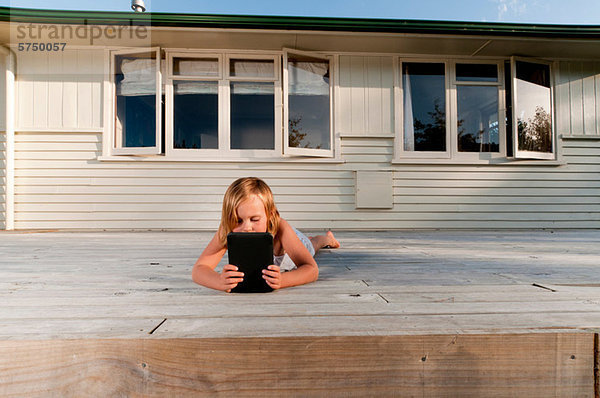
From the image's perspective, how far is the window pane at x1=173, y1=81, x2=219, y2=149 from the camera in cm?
471

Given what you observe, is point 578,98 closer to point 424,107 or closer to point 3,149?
point 424,107

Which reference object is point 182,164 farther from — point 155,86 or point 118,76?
point 118,76

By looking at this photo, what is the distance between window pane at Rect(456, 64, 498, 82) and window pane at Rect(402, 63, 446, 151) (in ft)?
0.88

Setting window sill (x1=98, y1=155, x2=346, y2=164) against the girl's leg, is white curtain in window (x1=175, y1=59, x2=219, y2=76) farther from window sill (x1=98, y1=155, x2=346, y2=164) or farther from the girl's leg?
the girl's leg

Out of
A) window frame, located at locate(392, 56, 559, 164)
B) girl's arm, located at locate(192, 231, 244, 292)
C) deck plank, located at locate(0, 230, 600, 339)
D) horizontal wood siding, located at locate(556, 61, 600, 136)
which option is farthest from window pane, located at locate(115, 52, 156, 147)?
horizontal wood siding, located at locate(556, 61, 600, 136)

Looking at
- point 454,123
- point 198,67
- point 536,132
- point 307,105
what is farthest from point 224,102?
point 536,132

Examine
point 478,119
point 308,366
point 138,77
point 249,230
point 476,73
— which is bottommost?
point 308,366

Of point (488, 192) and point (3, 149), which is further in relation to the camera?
point (488, 192)

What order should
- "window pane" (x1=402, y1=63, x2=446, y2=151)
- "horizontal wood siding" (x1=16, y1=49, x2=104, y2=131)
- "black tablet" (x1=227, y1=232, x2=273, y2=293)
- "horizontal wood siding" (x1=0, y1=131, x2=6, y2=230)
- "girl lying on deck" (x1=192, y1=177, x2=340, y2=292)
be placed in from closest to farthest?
"black tablet" (x1=227, y1=232, x2=273, y2=293) < "girl lying on deck" (x1=192, y1=177, x2=340, y2=292) < "horizontal wood siding" (x1=0, y1=131, x2=6, y2=230) < "horizontal wood siding" (x1=16, y1=49, x2=104, y2=131) < "window pane" (x1=402, y1=63, x2=446, y2=151)

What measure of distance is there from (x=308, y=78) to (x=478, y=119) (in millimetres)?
2611

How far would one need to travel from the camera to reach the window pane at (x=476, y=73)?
4.97 meters

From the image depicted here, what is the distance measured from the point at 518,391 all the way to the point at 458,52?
5063 mm

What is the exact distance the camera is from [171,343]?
28.9 inches

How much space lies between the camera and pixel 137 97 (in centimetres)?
469
